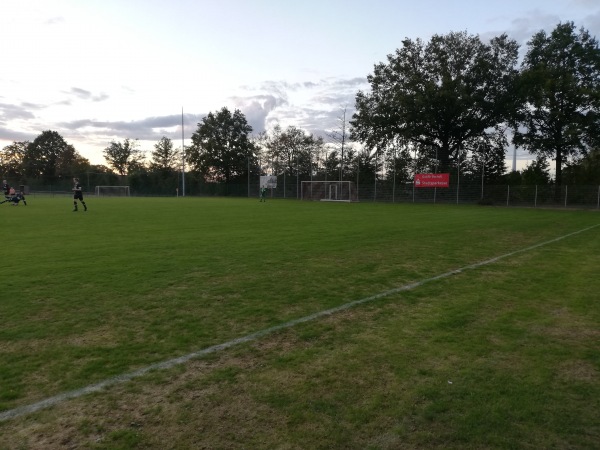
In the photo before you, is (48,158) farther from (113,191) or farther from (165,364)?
(165,364)

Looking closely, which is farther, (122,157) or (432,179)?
(122,157)

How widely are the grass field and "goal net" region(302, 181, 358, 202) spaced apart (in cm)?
3965

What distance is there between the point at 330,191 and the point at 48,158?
8453 centimetres

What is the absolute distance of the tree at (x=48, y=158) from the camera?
335 ft

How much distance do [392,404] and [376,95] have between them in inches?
1944

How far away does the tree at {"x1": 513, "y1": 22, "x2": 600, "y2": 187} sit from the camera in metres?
40.1

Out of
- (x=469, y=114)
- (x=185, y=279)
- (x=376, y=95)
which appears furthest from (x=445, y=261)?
(x=376, y=95)

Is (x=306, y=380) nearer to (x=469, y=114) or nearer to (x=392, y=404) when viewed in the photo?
(x=392, y=404)

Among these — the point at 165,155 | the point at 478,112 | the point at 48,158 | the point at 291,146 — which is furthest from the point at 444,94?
the point at 48,158

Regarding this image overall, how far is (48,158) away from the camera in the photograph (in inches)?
4090

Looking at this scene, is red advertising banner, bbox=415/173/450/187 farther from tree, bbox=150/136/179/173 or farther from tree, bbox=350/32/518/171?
tree, bbox=150/136/179/173

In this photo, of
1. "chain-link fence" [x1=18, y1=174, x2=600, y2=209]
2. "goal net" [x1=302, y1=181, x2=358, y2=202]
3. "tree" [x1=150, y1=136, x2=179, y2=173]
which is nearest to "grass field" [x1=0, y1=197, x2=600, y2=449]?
"chain-link fence" [x1=18, y1=174, x2=600, y2=209]

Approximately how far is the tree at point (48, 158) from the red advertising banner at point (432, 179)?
85.0 metres

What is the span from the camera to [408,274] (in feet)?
25.6
